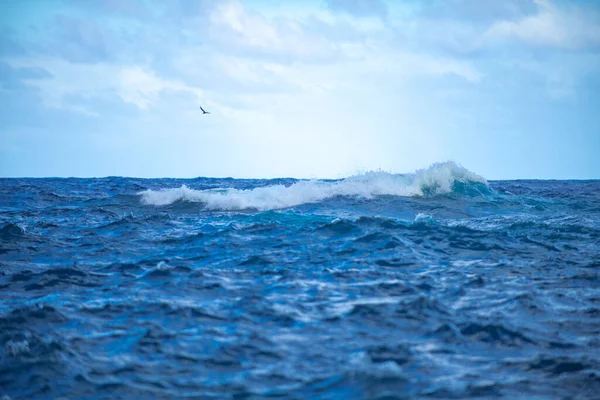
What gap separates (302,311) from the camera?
7.70m

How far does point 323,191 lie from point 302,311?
17.6 metres

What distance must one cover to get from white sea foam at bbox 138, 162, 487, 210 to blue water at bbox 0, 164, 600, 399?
6.20 metres

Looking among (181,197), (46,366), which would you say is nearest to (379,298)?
(46,366)

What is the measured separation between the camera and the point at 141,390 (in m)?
5.38

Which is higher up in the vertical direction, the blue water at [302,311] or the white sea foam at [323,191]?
the white sea foam at [323,191]

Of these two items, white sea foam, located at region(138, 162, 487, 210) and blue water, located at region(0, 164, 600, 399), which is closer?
blue water, located at region(0, 164, 600, 399)

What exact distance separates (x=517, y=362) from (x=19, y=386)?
17.4 feet

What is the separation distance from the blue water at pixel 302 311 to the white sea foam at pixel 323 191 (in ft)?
20.3

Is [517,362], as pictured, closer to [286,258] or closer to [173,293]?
[173,293]

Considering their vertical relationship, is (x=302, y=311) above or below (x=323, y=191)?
below

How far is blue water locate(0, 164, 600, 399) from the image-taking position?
5555mm

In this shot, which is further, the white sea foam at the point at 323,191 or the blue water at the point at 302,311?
the white sea foam at the point at 323,191

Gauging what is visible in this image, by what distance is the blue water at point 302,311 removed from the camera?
18.2ft

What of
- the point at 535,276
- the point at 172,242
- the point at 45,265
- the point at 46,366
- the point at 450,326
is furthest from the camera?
the point at 172,242
